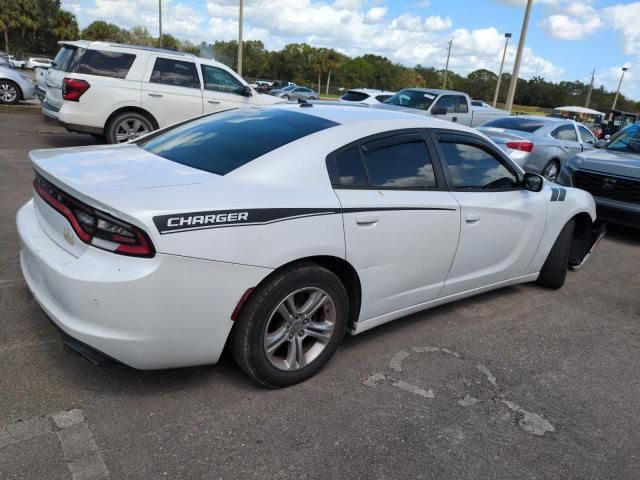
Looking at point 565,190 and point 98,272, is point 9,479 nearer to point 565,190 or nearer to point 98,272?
point 98,272

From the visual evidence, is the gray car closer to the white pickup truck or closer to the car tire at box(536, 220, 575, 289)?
the white pickup truck

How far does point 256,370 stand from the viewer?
9.32ft

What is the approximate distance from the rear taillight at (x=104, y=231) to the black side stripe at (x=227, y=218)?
4.3 inches

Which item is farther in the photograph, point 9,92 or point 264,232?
point 9,92

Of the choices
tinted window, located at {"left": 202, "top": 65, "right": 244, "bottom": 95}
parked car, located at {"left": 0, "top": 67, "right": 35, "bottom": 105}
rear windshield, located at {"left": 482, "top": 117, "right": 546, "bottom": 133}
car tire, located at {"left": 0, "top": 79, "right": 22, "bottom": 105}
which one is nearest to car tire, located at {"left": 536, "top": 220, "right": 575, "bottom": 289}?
rear windshield, located at {"left": 482, "top": 117, "right": 546, "bottom": 133}

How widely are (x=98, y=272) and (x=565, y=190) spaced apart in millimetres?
4024

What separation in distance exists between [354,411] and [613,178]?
19.0ft

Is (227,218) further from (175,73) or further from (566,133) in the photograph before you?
(566,133)

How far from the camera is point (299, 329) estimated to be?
117 inches

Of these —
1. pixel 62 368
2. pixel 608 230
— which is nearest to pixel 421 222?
pixel 62 368

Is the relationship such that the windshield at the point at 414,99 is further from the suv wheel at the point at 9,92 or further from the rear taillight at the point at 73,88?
the suv wheel at the point at 9,92

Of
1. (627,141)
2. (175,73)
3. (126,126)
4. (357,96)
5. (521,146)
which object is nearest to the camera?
(627,141)

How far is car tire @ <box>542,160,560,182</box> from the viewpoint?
10.3 meters

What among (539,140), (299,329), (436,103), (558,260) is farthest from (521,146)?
(299,329)
